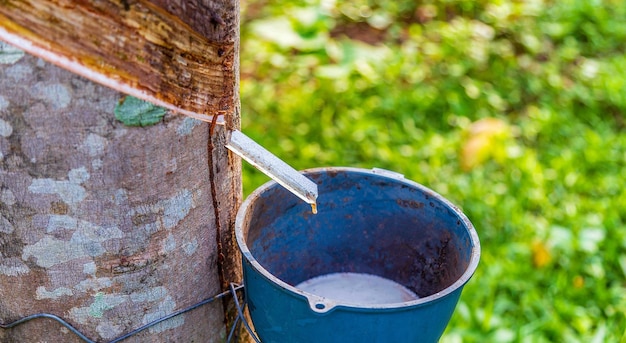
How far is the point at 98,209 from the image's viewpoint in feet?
4.24

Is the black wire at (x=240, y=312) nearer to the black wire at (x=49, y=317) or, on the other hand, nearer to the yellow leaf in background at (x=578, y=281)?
the black wire at (x=49, y=317)

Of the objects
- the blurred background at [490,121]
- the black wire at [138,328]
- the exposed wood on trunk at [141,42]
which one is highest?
the exposed wood on trunk at [141,42]

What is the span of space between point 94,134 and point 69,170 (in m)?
0.09

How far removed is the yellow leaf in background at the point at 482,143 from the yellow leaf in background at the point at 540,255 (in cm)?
69

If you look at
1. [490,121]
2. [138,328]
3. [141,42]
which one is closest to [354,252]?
[138,328]

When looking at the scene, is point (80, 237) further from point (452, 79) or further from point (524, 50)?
point (524, 50)

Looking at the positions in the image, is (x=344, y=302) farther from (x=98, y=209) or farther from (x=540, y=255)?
(x=540, y=255)

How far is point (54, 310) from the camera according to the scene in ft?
4.54

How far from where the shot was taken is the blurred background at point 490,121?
289 cm

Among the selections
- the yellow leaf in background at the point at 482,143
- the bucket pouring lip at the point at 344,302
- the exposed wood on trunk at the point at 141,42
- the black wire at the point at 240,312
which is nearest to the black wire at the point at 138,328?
the black wire at the point at 240,312

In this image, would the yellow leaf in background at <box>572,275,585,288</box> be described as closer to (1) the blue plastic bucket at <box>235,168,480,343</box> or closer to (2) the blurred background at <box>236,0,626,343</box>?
(2) the blurred background at <box>236,0,626,343</box>

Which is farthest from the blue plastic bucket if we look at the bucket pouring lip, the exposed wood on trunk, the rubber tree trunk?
the exposed wood on trunk

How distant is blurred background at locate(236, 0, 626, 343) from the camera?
2894 millimetres

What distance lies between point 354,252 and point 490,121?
2147 millimetres
